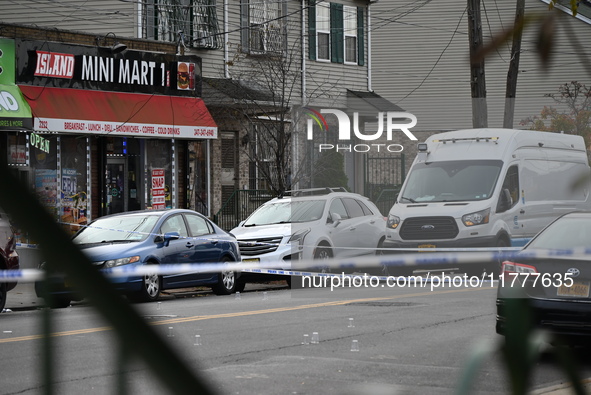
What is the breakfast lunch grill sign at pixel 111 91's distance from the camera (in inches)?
870

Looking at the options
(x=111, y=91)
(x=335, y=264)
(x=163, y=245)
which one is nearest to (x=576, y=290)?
(x=335, y=264)

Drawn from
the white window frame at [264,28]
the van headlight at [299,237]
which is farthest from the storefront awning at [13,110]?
the white window frame at [264,28]

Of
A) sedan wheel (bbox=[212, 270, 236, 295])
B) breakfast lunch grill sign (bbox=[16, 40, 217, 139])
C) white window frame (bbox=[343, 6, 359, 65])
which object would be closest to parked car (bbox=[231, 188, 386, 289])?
sedan wheel (bbox=[212, 270, 236, 295])

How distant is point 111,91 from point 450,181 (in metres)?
9.83

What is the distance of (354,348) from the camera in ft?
34.7

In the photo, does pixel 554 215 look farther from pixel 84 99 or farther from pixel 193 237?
pixel 84 99

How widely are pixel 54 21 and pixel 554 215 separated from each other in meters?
14.4

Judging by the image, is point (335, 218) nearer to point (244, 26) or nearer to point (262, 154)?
point (262, 154)

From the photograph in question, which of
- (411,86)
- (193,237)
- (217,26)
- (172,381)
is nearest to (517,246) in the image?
(193,237)

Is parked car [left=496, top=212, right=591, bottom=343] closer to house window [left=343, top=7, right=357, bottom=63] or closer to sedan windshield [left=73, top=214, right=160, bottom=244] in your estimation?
sedan windshield [left=73, top=214, right=160, bottom=244]

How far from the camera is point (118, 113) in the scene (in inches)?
926

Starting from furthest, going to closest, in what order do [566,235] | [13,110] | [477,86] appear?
[477,86]
[13,110]
[566,235]

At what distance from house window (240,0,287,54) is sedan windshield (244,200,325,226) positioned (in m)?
8.20

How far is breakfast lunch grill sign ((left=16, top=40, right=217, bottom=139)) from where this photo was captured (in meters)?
22.1
